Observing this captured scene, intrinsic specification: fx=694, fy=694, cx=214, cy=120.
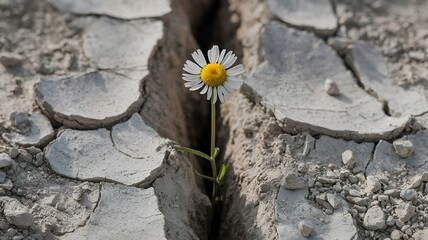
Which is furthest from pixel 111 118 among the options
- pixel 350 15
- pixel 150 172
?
pixel 350 15

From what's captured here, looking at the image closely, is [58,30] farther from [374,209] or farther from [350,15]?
[374,209]

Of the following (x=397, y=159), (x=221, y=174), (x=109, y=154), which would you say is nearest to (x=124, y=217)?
(x=109, y=154)

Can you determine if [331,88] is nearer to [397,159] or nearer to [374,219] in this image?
[397,159]

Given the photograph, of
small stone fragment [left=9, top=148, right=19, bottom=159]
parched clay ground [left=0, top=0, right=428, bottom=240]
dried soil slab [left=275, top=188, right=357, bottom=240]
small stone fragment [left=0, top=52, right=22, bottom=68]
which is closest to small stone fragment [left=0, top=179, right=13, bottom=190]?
parched clay ground [left=0, top=0, right=428, bottom=240]

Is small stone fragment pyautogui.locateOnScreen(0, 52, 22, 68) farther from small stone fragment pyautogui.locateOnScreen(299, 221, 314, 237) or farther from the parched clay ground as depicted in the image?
small stone fragment pyautogui.locateOnScreen(299, 221, 314, 237)

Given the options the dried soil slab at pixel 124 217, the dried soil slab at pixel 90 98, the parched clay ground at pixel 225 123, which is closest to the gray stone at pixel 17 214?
the parched clay ground at pixel 225 123
